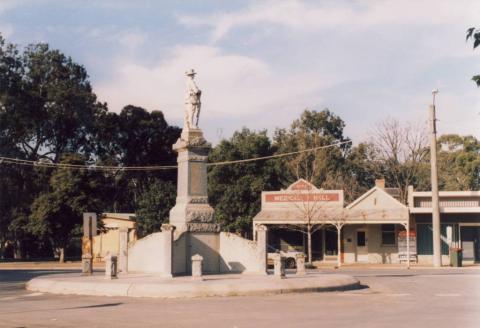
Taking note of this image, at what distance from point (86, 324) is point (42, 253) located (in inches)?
1996

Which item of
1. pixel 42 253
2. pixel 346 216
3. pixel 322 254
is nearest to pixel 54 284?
pixel 346 216

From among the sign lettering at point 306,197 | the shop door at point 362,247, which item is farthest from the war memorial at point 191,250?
the shop door at point 362,247

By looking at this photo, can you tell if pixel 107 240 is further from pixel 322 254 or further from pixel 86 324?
pixel 86 324

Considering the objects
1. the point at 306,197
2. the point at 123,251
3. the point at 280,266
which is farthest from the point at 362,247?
the point at 280,266

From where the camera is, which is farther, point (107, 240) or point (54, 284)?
point (107, 240)

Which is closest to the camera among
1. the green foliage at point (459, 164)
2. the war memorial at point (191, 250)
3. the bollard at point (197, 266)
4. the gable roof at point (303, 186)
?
the bollard at point (197, 266)

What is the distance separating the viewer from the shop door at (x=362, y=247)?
4612 centimetres

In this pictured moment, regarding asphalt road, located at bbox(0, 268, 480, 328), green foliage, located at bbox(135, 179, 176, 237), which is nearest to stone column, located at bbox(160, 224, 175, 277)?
asphalt road, located at bbox(0, 268, 480, 328)

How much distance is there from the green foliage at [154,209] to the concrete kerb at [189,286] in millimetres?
31113

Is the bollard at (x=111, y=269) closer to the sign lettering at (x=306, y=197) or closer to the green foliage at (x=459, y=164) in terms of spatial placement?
the sign lettering at (x=306, y=197)

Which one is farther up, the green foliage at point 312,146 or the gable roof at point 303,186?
the green foliage at point 312,146

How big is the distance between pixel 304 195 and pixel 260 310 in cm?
3014

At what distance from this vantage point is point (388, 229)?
151 ft

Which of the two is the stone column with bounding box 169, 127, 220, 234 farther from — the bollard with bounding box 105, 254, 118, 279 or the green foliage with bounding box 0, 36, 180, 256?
the green foliage with bounding box 0, 36, 180, 256
